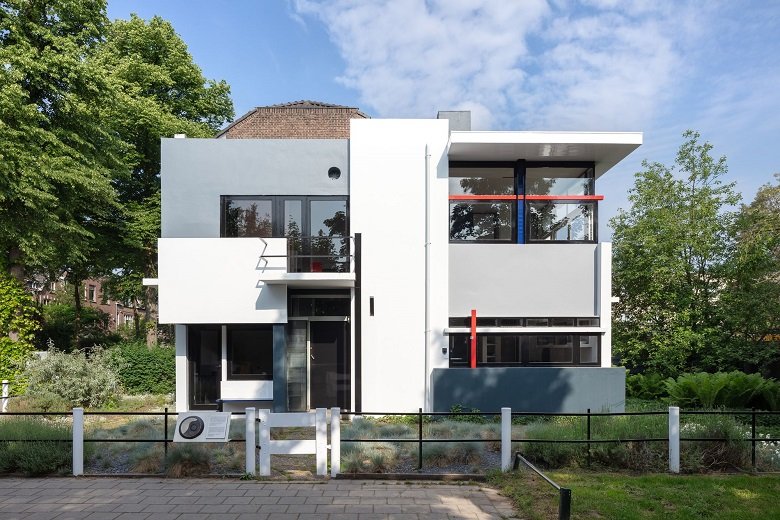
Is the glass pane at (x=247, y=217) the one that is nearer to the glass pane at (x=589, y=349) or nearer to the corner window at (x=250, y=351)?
the corner window at (x=250, y=351)

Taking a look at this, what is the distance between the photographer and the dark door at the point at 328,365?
1223 cm

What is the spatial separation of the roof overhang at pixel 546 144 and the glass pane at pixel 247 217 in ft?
15.4

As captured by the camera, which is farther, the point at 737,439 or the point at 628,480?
the point at 737,439

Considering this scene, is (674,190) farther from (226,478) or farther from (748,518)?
(226,478)

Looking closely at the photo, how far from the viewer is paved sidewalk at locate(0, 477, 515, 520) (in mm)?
5875

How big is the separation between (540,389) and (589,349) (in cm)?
161

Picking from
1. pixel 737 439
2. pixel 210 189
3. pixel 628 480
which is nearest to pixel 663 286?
pixel 737 439

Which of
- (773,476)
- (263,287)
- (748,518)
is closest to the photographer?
(748,518)

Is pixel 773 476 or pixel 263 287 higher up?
pixel 263 287

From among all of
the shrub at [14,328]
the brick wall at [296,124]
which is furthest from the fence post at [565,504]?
the shrub at [14,328]

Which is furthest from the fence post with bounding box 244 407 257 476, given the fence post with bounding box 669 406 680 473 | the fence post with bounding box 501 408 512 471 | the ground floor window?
the fence post with bounding box 669 406 680 473

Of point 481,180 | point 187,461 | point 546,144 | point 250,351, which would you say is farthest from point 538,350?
point 187,461

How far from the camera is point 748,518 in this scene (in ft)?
18.4

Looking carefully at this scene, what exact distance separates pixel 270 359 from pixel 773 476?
9661 millimetres
